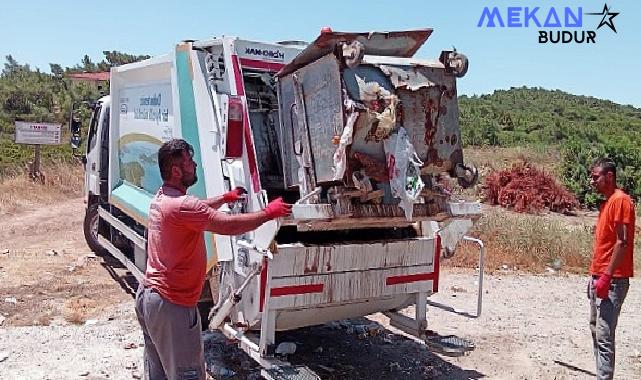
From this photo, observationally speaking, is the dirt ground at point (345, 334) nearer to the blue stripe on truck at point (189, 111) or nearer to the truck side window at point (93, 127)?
the blue stripe on truck at point (189, 111)

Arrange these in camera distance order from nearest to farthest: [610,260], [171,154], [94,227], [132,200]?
[171,154] < [610,260] < [132,200] < [94,227]

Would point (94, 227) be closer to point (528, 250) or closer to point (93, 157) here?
point (93, 157)

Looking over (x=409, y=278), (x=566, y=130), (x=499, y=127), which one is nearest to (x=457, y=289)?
(x=409, y=278)

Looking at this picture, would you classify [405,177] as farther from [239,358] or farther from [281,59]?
[239,358]

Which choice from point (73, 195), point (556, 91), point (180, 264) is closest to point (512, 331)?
point (180, 264)

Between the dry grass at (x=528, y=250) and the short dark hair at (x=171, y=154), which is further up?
the short dark hair at (x=171, y=154)

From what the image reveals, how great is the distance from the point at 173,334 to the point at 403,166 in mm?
1750

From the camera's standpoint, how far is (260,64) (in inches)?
211

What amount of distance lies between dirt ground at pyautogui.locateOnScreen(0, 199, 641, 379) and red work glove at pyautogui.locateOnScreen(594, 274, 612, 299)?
1.10 metres

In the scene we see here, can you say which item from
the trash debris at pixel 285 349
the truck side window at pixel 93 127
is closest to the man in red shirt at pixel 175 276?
the trash debris at pixel 285 349

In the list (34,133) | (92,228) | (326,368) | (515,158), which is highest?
(34,133)

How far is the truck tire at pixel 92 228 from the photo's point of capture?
960 centimetres

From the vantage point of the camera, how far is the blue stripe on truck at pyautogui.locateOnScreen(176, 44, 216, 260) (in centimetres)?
517

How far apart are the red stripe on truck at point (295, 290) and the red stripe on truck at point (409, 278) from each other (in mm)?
620
